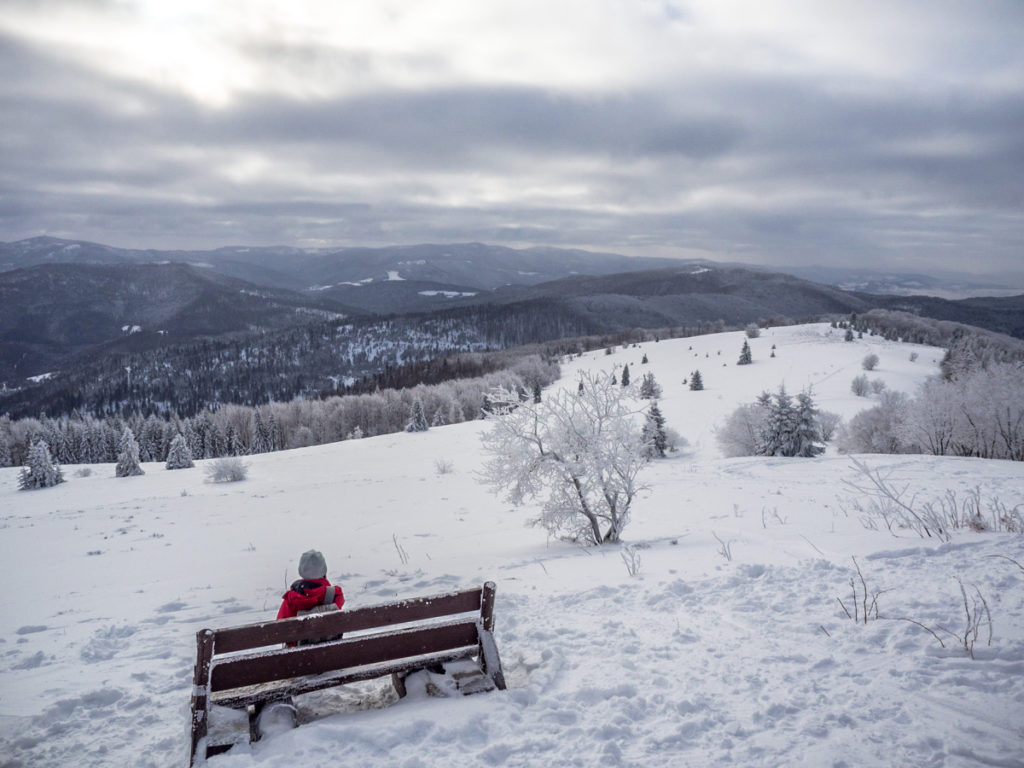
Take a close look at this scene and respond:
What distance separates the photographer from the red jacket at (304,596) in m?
5.25

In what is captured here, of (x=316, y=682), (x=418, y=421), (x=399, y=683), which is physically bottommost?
(x=418, y=421)

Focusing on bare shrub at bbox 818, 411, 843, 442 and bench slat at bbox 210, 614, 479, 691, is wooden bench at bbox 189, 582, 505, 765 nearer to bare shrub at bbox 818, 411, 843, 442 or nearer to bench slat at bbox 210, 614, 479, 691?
bench slat at bbox 210, 614, 479, 691

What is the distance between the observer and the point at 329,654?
4414 mm

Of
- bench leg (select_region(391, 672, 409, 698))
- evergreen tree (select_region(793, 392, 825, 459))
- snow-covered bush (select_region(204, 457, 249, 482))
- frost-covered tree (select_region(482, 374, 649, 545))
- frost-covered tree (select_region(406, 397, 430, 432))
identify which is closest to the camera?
bench leg (select_region(391, 672, 409, 698))

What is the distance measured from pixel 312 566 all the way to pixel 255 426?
2978 inches

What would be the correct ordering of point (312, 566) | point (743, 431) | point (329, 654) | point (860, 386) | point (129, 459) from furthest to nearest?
point (860, 386), point (743, 431), point (129, 459), point (312, 566), point (329, 654)

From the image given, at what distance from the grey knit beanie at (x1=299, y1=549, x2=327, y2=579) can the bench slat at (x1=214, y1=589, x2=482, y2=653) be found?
62cm

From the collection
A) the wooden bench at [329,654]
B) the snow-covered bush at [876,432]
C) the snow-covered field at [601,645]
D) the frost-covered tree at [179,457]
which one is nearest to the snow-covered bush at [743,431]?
the snow-covered bush at [876,432]

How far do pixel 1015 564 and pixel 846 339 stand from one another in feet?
339

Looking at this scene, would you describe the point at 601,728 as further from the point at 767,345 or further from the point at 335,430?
the point at 767,345

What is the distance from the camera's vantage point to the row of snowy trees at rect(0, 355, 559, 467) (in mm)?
68688

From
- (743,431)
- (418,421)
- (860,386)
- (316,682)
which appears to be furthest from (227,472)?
(860,386)

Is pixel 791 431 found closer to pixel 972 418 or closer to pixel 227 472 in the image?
pixel 972 418

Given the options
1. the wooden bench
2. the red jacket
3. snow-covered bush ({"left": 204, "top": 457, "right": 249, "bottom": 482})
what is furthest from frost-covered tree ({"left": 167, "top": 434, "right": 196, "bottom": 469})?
the wooden bench
